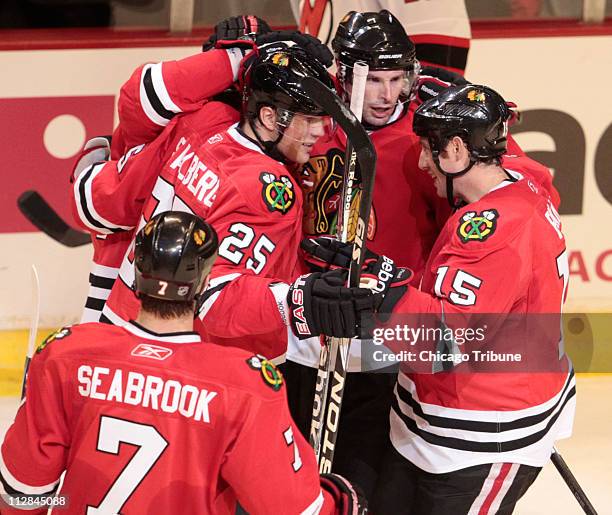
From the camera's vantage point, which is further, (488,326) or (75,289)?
(75,289)

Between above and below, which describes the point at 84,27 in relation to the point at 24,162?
above

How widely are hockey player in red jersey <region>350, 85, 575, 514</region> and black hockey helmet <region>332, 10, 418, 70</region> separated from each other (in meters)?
0.21

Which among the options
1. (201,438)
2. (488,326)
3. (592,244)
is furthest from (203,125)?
(592,244)

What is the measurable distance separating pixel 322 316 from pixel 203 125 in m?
0.67

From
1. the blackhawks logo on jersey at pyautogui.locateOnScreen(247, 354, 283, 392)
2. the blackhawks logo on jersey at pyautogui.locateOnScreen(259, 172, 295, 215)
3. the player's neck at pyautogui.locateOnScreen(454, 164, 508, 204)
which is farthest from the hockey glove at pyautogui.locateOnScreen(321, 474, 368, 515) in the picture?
the player's neck at pyautogui.locateOnScreen(454, 164, 508, 204)

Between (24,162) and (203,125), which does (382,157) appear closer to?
(203,125)

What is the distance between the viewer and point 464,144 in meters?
2.60

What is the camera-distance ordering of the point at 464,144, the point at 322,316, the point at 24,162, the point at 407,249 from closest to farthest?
the point at 322,316
the point at 464,144
the point at 407,249
the point at 24,162

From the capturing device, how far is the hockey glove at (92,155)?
3186 mm

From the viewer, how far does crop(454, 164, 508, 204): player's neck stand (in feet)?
8.62

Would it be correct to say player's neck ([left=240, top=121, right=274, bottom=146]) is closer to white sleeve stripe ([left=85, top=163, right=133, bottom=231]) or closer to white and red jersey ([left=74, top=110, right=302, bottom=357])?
white and red jersey ([left=74, top=110, right=302, bottom=357])

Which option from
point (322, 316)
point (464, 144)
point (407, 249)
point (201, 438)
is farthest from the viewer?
point (407, 249)

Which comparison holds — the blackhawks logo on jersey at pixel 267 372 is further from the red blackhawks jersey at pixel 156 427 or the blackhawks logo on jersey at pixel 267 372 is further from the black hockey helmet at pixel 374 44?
the black hockey helmet at pixel 374 44

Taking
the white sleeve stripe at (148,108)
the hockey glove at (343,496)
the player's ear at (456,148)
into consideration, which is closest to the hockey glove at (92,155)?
the white sleeve stripe at (148,108)
